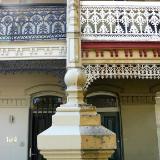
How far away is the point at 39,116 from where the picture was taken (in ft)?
31.9

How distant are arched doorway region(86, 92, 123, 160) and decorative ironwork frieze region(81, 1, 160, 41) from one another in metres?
2.65

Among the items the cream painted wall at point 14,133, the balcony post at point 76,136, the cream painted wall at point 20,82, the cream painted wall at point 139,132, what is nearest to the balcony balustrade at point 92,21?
the cream painted wall at point 20,82

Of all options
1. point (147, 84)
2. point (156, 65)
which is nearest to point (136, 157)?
point (147, 84)

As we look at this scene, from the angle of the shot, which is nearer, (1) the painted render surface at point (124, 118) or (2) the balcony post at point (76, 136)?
(2) the balcony post at point (76, 136)

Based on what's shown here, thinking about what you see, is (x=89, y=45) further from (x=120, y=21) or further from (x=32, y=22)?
(x=32, y=22)

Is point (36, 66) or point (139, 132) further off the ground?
point (36, 66)

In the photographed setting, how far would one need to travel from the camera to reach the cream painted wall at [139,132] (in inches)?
371

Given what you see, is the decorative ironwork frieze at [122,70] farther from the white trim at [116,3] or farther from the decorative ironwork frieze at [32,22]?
the white trim at [116,3]

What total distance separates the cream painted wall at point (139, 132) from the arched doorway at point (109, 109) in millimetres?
185

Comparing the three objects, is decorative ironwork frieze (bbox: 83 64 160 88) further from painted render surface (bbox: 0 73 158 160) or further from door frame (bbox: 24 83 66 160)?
door frame (bbox: 24 83 66 160)

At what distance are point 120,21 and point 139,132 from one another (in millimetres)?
3447

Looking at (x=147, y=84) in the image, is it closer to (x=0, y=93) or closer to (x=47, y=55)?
(x=47, y=55)

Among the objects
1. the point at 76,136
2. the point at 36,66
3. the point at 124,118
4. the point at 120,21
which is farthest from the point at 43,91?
the point at 76,136

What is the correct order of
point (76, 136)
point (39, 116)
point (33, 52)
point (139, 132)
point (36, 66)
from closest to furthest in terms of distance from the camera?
1. point (76, 136)
2. point (33, 52)
3. point (36, 66)
4. point (139, 132)
5. point (39, 116)
